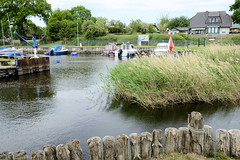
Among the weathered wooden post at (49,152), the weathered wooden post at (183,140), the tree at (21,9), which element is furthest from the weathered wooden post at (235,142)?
the tree at (21,9)

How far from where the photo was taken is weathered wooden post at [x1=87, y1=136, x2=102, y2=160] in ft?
12.9

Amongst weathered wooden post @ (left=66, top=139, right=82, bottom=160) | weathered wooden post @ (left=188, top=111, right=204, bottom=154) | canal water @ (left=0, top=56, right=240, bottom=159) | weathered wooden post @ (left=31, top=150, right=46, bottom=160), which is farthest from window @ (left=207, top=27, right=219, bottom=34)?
weathered wooden post @ (left=31, top=150, right=46, bottom=160)

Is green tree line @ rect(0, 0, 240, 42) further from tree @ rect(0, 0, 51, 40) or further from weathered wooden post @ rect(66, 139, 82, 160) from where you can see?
weathered wooden post @ rect(66, 139, 82, 160)

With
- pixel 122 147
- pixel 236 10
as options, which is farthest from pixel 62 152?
pixel 236 10

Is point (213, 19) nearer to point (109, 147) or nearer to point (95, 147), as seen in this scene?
point (109, 147)

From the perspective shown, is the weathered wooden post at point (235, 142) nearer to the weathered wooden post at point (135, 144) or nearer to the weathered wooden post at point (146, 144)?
the weathered wooden post at point (146, 144)

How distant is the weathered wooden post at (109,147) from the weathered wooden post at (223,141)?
213 cm

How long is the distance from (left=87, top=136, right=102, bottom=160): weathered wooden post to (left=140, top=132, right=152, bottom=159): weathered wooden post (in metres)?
0.85

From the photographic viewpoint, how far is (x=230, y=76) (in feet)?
31.6

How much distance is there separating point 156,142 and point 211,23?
69.6 meters

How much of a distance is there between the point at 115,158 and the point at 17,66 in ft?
51.1

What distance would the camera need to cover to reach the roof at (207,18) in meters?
64.3

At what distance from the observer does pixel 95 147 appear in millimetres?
3975

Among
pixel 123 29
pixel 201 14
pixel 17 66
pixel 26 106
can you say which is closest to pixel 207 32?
pixel 201 14
